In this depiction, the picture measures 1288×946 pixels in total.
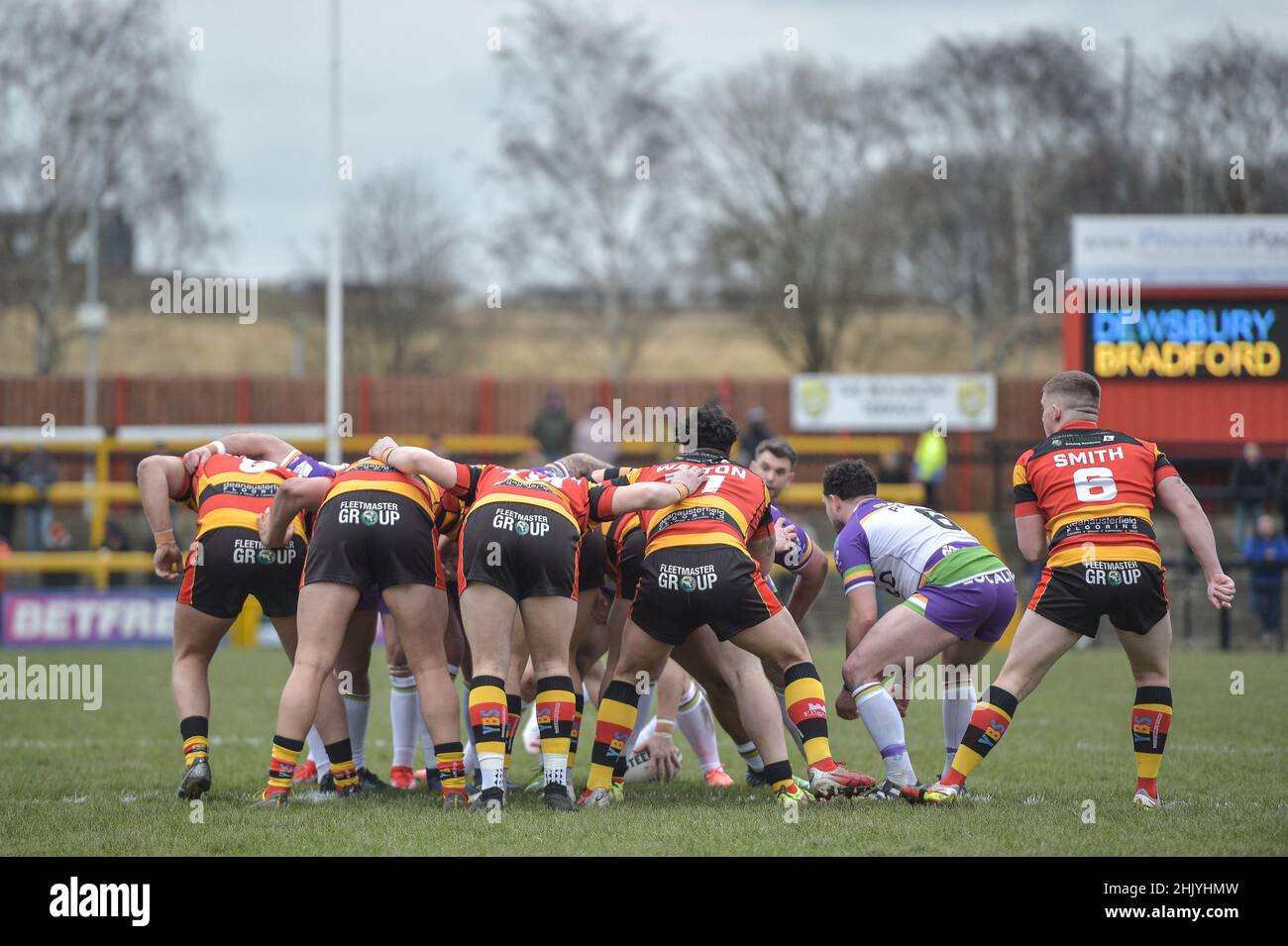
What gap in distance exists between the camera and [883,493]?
72.5 ft

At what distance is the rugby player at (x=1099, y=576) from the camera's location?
6.72m

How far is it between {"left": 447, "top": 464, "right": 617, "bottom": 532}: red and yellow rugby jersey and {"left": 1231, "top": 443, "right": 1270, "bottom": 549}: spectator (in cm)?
1593

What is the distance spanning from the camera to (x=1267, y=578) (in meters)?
18.7

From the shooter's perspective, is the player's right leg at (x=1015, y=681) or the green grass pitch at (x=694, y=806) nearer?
the green grass pitch at (x=694, y=806)

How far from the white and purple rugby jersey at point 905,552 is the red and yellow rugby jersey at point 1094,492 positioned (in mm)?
450

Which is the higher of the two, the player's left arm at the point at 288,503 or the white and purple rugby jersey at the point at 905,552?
the player's left arm at the point at 288,503

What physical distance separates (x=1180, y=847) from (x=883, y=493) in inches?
650

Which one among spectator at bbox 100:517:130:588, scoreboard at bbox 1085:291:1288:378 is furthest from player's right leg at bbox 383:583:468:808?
scoreboard at bbox 1085:291:1288:378

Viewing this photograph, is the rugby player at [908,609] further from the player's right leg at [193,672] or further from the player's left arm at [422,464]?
the player's right leg at [193,672]

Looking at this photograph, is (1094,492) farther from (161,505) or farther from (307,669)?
(161,505)

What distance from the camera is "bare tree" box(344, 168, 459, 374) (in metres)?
38.3

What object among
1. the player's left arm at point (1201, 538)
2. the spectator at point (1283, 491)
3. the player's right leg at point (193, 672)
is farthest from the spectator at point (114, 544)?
the player's left arm at point (1201, 538)

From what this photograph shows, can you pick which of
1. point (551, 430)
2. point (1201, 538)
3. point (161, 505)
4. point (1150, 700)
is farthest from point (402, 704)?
point (551, 430)
